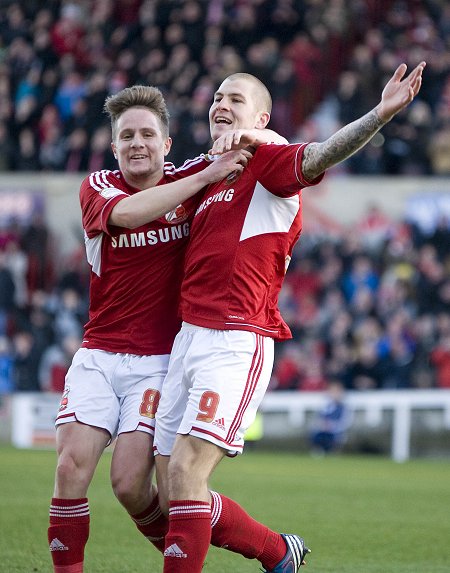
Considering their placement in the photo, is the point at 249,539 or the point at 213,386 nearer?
the point at 213,386

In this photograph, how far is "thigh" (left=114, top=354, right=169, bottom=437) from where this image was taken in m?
6.10

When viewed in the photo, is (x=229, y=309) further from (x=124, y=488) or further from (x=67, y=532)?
(x=67, y=532)

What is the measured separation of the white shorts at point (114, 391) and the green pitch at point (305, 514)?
121cm

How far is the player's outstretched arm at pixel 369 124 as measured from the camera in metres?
5.46

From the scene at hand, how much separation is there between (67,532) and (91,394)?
68 cm

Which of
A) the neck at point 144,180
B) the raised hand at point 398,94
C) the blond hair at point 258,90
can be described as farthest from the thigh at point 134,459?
the raised hand at point 398,94

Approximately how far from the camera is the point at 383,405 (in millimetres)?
16984

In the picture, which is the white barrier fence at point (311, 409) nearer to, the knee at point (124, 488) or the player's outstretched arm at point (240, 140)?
the knee at point (124, 488)

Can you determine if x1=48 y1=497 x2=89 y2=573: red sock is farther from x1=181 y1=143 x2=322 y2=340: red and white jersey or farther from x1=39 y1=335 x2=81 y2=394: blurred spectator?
x1=39 y1=335 x2=81 y2=394: blurred spectator

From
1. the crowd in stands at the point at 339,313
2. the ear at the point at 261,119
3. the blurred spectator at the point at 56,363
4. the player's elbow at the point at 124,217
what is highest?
the ear at the point at 261,119

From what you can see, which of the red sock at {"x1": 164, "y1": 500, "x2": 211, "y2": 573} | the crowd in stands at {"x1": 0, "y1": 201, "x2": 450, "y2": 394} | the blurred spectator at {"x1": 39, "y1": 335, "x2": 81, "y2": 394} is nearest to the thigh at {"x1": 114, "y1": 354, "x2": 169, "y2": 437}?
the red sock at {"x1": 164, "y1": 500, "x2": 211, "y2": 573}

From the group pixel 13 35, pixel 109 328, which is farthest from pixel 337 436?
pixel 109 328

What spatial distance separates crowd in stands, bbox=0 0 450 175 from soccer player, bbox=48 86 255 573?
39.7 ft

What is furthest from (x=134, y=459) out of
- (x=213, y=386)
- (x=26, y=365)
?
(x=26, y=365)
